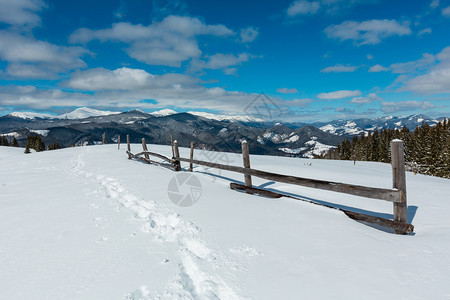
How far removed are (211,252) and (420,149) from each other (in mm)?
59226

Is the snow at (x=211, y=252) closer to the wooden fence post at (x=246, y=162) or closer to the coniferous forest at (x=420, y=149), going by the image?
the wooden fence post at (x=246, y=162)

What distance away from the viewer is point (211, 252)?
3.58 meters

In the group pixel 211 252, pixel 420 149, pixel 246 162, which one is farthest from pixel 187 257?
pixel 420 149

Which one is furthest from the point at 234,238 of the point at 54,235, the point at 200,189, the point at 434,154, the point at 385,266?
the point at 434,154

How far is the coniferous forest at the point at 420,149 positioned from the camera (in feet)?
127

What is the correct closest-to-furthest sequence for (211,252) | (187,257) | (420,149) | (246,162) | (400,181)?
1. (187,257)
2. (211,252)
3. (400,181)
4. (246,162)
5. (420,149)

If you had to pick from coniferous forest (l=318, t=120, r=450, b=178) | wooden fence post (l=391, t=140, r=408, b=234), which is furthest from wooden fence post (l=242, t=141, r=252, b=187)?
coniferous forest (l=318, t=120, r=450, b=178)

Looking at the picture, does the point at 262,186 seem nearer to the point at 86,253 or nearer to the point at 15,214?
the point at 86,253

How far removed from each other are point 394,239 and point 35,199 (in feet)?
29.5

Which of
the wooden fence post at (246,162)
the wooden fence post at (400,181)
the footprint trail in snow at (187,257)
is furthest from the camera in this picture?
the wooden fence post at (246,162)

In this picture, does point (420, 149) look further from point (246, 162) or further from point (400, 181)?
point (400, 181)

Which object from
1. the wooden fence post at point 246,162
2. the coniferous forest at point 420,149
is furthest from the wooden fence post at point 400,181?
the coniferous forest at point 420,149

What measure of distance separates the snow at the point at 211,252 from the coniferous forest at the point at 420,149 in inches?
1190

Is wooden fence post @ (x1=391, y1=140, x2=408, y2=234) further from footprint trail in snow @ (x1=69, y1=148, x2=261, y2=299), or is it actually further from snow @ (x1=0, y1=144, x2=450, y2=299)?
footprint trail in snow @ (x1=69, y1=148, x2=261, y2=299)
